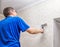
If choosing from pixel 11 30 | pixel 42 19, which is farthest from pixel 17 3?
pixel 11 30

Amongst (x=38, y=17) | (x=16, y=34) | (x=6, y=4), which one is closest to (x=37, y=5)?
(x=38, y=17)

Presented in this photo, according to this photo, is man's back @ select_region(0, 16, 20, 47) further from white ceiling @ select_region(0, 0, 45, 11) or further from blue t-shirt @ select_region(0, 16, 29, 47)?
white ceiling @ select_region(0, 0, 45, 11)

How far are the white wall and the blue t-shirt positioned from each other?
2.26 ft

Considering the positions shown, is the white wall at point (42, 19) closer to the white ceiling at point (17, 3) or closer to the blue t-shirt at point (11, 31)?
the white ceiling at point (17, 3)

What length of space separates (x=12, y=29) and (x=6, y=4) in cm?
139

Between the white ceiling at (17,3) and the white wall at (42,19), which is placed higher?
the white ceiling at (17,3)

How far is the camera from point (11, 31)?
5.32ft

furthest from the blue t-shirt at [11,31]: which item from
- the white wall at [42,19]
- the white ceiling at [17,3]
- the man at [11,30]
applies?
the white ceiling at [17,3]

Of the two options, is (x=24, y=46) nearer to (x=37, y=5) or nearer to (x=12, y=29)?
(x=37, y=5)

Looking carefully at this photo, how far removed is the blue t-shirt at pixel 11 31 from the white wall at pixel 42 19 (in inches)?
27.1

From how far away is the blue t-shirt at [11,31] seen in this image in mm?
1616

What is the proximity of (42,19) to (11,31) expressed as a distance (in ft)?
2.85

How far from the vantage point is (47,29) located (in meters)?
2.29

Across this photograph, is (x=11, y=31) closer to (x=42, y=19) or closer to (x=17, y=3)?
(x=42, y=19)
